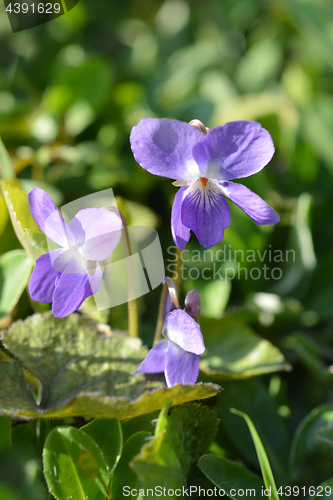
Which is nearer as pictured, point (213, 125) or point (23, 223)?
point (23, 223)

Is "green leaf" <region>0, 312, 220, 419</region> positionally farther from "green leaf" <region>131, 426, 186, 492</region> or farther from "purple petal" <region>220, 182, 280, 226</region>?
"purple petal" <region>220, 182, 280, 226</region>

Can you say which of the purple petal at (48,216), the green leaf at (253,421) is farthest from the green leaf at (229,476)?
the purple petal at (48,216)

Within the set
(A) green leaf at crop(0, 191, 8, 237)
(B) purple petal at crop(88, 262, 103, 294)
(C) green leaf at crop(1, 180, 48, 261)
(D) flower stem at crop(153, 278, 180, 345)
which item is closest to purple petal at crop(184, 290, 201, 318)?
(D) flower stem at crop(153, 278, 180, 345)

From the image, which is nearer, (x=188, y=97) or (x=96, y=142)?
(x=96, y=142)

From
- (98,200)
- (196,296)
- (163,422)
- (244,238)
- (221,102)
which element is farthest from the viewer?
(221,102)

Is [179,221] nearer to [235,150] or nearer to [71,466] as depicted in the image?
[235,150]

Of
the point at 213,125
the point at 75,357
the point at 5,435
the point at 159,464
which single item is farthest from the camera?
the point at 213,125

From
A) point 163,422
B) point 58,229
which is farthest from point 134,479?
point 58,229

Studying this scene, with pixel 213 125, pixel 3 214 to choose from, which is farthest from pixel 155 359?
pixel 213 125

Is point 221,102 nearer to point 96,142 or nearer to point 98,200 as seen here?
point 96,142
